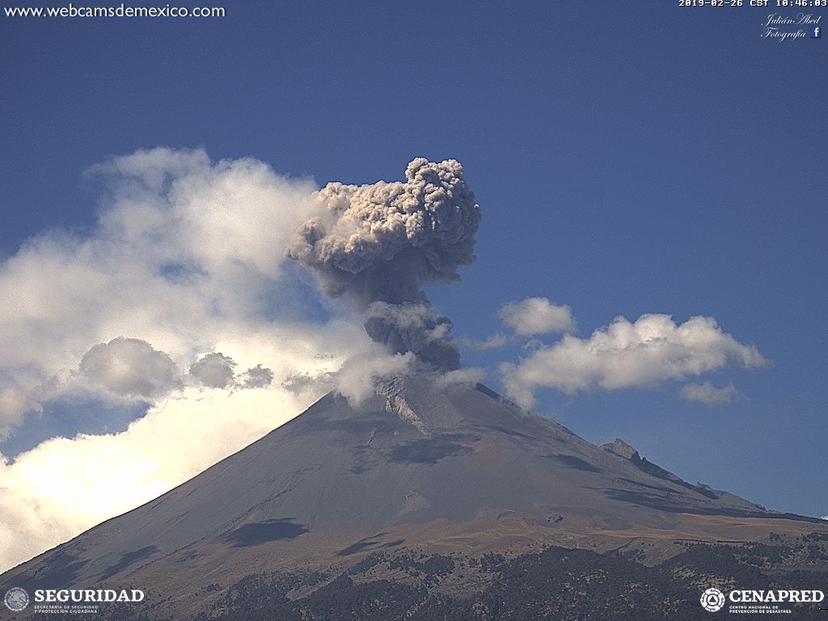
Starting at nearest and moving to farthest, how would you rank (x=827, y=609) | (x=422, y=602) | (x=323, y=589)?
(x=827, y=609) < (x=422, y=602) < (x=323, y=589)

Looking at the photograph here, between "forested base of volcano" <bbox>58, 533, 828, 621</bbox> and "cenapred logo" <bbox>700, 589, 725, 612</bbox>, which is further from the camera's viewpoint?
"forested base of volcano" <bbox>58, 533, 828, 621</bbox>

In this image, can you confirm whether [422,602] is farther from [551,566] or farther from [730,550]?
[730,550]

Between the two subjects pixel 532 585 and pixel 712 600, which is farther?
pixel 532 585

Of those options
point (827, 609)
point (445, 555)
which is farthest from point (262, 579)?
point (827, 609)

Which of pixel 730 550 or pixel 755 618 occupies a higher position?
Answer: pixel 730 550

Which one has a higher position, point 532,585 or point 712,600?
point 532,585

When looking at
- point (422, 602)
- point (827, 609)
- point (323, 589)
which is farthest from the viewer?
point (323, 589)

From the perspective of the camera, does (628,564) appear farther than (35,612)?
No

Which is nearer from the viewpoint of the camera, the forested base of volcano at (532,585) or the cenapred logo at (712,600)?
the cenapred logo at (712,600)
